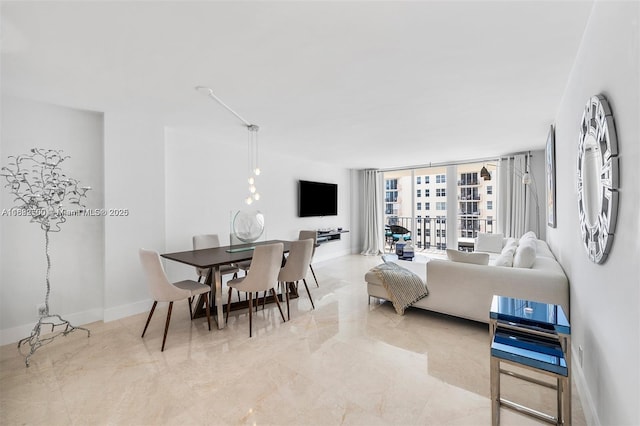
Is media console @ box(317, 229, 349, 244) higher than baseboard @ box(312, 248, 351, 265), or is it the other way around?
media console @ box(317, 229, 349, 244)

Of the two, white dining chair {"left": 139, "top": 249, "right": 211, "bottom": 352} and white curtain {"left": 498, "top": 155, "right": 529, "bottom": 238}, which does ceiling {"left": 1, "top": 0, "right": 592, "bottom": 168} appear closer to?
white dining chair {"left": 139, "top": 249, "right": 211, "bottom": 352}

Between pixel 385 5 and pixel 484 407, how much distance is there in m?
2.46

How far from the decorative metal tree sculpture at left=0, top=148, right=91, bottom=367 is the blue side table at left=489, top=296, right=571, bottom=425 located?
3621 millimetres

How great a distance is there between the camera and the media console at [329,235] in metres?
6.06

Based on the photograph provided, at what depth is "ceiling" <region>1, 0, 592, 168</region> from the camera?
1.51 metres

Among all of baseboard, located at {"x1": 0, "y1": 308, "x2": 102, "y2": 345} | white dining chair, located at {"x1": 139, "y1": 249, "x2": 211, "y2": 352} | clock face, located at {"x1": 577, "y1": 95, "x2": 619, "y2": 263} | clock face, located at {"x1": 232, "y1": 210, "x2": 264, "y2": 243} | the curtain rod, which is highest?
the curtain rod

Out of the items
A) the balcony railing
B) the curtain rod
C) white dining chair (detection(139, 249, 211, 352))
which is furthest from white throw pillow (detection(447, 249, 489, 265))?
the balcony railing

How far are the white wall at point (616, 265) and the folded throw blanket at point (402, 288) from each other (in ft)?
4.59

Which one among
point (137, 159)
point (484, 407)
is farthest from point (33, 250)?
point (484, 407)

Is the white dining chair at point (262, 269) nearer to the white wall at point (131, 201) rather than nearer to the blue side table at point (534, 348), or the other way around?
the white wall at point (131, 201)

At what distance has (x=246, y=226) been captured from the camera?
3.63 metres

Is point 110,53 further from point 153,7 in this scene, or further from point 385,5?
point 385,5

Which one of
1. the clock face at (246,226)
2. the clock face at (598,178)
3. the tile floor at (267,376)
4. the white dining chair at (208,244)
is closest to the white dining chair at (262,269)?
the tile floor at (267,376)

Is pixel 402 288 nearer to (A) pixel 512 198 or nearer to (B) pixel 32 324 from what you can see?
(A) pixel 512 198
